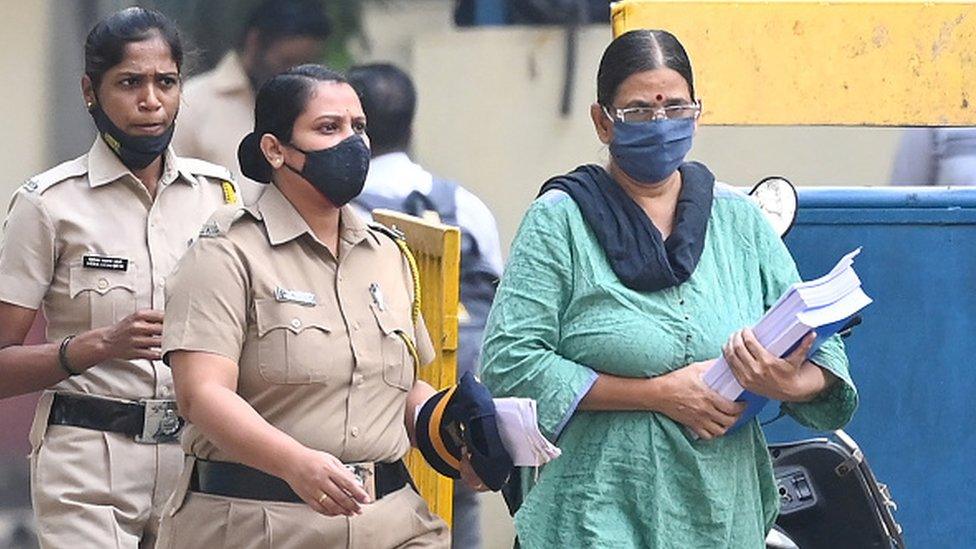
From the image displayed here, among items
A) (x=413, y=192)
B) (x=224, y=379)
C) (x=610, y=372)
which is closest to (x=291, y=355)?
(x=224, y=379)

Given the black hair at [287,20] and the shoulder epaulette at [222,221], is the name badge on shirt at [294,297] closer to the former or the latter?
the shoulder epaulette at [222,221]

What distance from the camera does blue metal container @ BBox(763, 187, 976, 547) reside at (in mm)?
6008

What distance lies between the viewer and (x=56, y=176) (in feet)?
16.6

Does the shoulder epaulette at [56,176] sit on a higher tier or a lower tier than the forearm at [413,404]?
higher

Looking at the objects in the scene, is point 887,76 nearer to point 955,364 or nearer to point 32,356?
point 955,364

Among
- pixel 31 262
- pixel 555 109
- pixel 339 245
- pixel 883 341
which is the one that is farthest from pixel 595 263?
pixel 555 109

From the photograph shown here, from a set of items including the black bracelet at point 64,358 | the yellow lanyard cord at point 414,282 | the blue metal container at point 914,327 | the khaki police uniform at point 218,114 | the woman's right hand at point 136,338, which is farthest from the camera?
the khaki police uniform at point 218,114

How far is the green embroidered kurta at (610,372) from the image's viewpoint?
4449 millimetres

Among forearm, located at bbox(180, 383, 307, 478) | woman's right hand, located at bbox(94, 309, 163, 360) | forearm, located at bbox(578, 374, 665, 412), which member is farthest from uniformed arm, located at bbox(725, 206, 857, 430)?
Answer: woman's right hand, located at bbox(94, 309, 163, 360)

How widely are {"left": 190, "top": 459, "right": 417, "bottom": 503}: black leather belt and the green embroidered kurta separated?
15.2 inches

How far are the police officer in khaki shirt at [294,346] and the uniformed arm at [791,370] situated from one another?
2.24ft

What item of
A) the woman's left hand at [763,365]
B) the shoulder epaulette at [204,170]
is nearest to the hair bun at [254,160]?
the shoulder epaulette at [204,170]

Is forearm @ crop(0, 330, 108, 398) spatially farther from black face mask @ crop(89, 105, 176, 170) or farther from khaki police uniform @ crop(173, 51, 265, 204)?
khaki police uniform @ crop(173, 51, 265, 204)

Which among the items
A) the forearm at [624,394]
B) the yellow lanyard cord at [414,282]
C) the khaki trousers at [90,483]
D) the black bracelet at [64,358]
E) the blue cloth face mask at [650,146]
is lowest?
the khaki trousers at [90,483]
